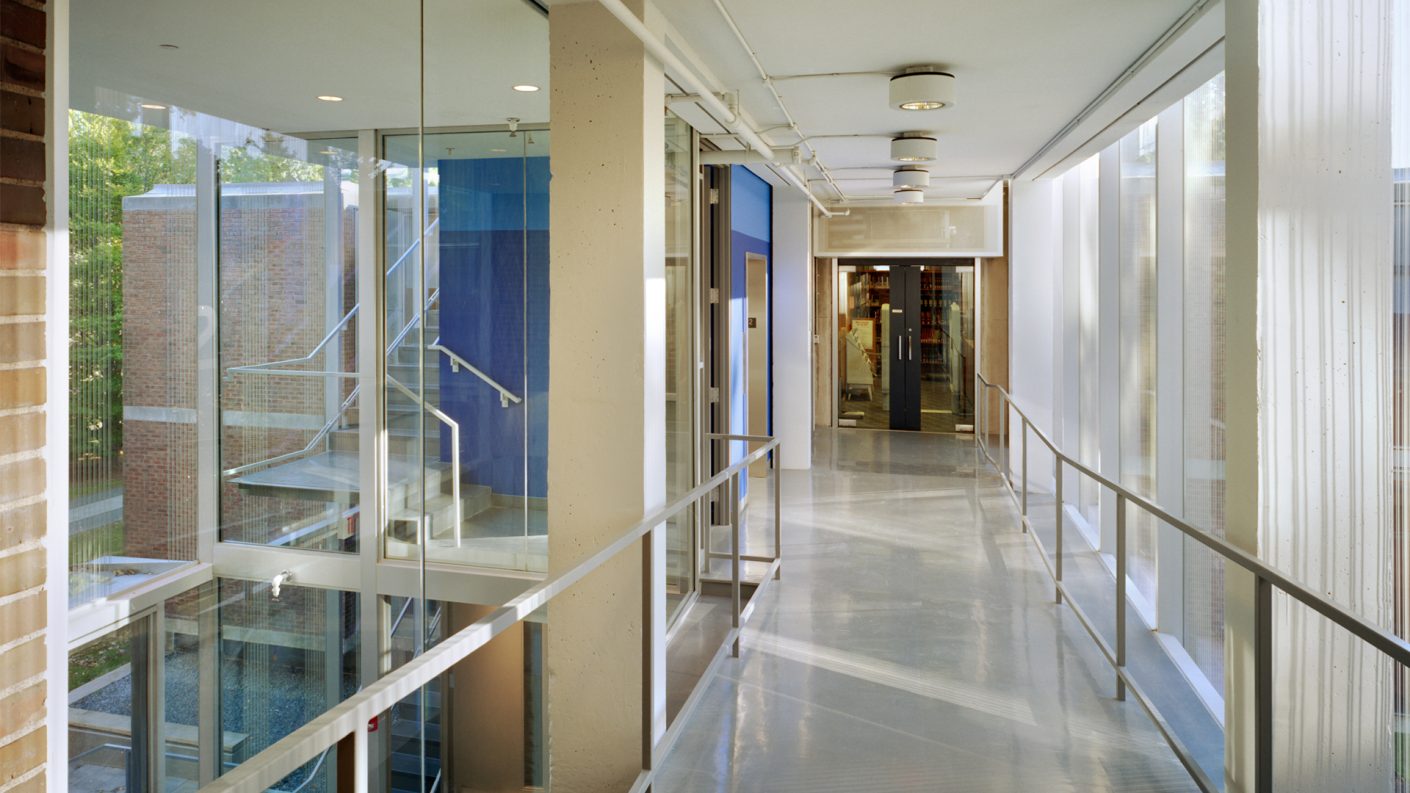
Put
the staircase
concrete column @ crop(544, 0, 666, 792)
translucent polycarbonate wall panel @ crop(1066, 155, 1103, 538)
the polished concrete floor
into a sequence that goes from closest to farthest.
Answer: the staircase, concrete column @ crop(544, 0, 666, 792), the polished concrete floor, translucent polycarbonate wall panel @ crop(1066, 155, 1103, 538)

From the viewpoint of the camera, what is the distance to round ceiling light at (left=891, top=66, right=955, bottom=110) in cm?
465

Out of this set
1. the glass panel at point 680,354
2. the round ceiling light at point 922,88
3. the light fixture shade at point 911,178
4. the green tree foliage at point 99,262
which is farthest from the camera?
the light fixture shade at point 911,178

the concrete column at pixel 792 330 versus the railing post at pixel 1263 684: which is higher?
the concrete column at pixel 792 330

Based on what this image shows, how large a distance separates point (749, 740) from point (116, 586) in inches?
94.5

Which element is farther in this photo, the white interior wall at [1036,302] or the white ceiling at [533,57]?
the white interior wall at [1036,302]

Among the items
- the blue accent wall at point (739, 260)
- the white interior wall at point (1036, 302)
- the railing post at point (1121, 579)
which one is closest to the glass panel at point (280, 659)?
the railing post at point (1121, 579)

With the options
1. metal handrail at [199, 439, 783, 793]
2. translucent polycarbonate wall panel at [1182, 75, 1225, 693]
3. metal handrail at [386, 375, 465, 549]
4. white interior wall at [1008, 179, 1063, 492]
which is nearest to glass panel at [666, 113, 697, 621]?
metal handrail at [386, 375, 465, 549]

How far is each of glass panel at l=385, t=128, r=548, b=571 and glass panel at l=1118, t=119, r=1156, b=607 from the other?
3772 mm

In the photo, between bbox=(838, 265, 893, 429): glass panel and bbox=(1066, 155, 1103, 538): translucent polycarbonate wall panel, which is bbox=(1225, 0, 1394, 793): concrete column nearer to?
bbox=(1066, 155, 1103, 538): translucent polycarbonate wall panel

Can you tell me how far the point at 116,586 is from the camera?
1692 millimetres

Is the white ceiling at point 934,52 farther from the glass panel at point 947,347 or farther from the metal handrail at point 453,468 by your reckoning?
the glass panel at point 947,347

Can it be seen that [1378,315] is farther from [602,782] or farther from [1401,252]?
[602,782]

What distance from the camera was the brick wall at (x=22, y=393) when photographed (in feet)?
5.03

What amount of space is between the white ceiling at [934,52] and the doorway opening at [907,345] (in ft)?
21.1
